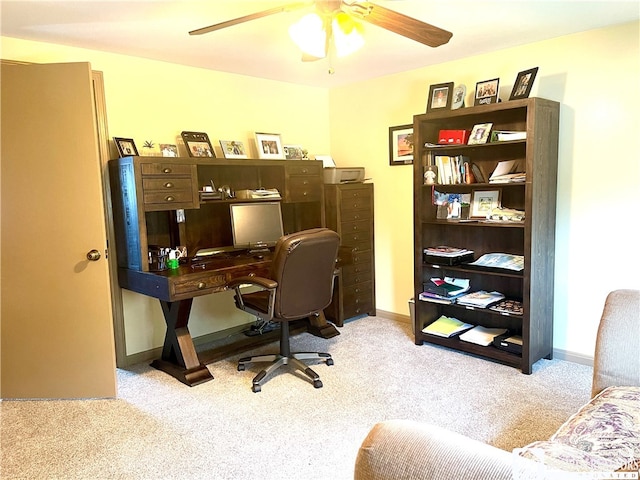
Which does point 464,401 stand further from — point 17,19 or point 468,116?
point 17,19

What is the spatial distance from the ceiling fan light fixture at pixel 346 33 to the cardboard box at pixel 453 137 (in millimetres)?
1465

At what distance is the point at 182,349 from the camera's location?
3.23 meters

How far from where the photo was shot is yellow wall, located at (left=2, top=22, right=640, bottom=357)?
3057 millimetres

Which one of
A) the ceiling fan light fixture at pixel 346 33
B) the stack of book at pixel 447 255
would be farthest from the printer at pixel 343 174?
the ceiling fan light fixture at pixel 346 33

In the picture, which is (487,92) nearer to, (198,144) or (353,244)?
(353,244)

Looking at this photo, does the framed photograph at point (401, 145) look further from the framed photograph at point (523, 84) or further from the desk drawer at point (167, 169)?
the desk drawer at point (167, 169)

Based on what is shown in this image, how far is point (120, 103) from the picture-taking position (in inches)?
133

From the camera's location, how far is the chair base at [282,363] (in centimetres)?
303

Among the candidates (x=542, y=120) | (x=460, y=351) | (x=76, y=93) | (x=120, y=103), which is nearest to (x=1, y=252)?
(x=76, y=93)

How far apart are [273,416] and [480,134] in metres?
2.29

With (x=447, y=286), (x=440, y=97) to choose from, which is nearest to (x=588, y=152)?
(x=440, y=97)

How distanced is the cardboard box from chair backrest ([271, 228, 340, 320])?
1199 millimetres

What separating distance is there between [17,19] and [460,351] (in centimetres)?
349

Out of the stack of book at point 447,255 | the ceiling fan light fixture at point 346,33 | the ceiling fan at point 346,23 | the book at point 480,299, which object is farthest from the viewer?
the stack of book at point 447,255
